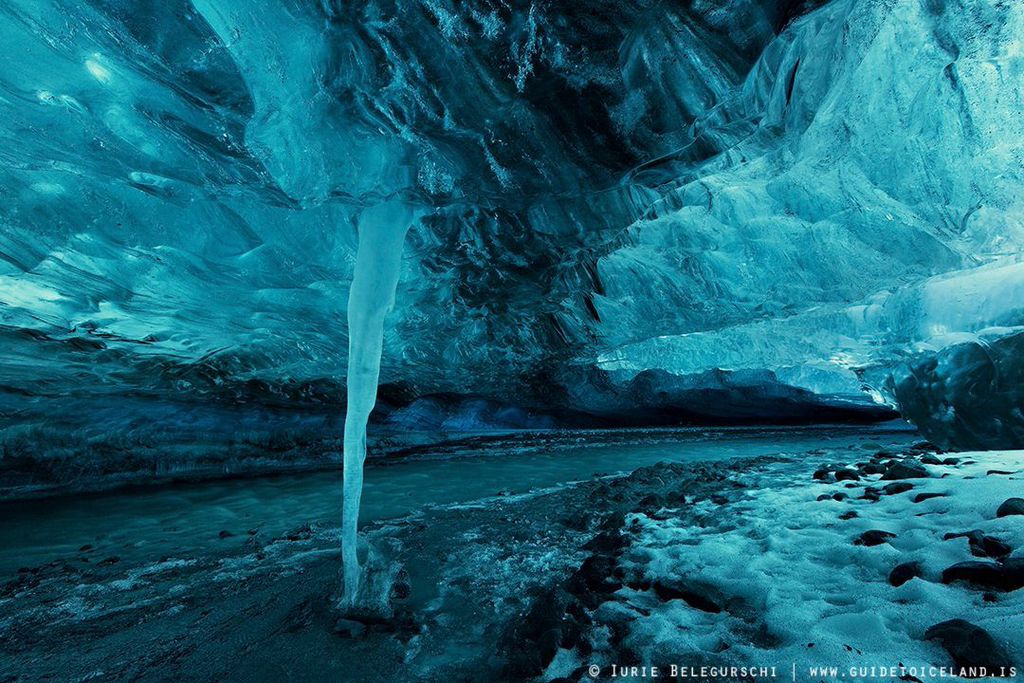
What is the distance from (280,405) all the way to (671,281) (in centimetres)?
906

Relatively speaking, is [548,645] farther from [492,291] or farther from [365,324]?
[492,291]

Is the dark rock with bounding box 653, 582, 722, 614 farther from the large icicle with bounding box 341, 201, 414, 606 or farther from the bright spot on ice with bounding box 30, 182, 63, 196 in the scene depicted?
the bright spot on ice with bounding box 30, 182, 63, 196

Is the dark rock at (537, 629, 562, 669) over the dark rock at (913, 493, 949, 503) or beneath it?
beneath

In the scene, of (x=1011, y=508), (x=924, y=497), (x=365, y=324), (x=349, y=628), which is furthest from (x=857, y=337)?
(x=349, y=628)

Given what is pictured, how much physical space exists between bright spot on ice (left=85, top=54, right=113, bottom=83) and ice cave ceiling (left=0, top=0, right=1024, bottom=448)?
2 cm

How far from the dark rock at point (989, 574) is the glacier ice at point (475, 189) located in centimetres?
333

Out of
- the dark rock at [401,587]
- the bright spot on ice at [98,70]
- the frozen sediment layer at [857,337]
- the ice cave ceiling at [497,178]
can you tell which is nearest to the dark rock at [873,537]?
the dark rock at [401,587]

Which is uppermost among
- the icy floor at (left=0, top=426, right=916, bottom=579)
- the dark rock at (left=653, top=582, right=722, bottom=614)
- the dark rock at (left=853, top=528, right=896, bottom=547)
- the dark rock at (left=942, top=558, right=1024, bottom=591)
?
the dark rock at (left=942, top=558, right=1024, bottom=591)

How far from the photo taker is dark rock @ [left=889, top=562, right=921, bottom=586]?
2.32m

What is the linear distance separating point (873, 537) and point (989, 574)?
0.83 m

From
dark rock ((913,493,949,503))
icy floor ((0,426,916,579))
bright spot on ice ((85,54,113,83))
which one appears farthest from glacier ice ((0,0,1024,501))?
dark rock ((913,493,949,503))

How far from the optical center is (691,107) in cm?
368

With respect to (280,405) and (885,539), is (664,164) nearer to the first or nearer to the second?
(885,539)

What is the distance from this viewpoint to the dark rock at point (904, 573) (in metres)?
2.32
